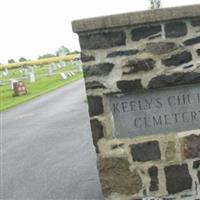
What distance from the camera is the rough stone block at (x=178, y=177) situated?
6.69m

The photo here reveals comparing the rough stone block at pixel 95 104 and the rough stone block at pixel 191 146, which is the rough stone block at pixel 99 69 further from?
the rough stone block at pixel 191 146

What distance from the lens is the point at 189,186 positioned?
6.73 metres

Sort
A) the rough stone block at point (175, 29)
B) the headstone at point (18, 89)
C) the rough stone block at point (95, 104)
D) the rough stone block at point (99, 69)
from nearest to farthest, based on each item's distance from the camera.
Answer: the rough stone block at point (175, 29) < the rough stone block at point (99, 69) < the rough stone block at point (95, 104) < the headstone at point (18, 89)

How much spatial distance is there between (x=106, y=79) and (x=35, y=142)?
6.90 m

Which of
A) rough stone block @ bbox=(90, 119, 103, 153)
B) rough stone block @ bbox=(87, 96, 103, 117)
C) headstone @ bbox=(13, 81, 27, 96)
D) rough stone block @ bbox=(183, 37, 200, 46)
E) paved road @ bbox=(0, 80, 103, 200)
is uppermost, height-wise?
rough stone block @ bbox=(183, 37, 200, 46)

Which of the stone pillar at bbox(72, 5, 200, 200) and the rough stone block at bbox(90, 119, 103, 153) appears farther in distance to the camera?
the rough stone block at bbox(90, 119, 103, 153)

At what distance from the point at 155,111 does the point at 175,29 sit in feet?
3.24

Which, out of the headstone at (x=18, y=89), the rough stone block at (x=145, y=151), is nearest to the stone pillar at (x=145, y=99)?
the rough stone block at (x=145, y=151)

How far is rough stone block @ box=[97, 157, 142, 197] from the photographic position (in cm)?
672

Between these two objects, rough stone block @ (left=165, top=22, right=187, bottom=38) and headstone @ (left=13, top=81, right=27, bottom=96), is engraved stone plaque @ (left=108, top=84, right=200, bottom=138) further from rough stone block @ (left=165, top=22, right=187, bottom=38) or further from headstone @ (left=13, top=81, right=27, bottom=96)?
headstone @ (left=13, top=81, right=27, bottom=96)

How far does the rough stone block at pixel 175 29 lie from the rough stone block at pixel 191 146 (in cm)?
120

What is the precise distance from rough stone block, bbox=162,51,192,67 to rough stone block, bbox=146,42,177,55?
92 mm

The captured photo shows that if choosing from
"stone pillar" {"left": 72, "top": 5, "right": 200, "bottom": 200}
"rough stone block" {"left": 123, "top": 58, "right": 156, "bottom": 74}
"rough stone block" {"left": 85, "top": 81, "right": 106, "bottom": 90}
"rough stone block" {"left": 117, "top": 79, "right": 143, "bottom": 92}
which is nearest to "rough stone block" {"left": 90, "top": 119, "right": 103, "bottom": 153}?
"stone pillar" {"left": 72, "top": 5, "right": 200, "bottom": 200}

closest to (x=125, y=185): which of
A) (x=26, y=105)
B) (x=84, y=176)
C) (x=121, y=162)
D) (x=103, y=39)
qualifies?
(x=121, y=162)
